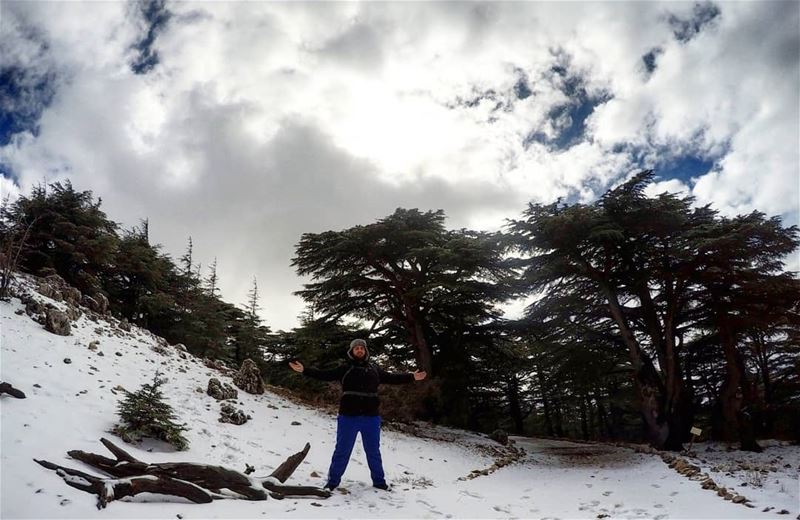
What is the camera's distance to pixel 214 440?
7.36 meters

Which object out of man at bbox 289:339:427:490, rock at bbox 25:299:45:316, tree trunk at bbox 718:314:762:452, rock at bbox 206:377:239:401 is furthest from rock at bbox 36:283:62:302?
tree trunk at bbox 718:314:762:452

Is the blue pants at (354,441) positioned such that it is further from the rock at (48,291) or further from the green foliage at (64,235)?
the green foliage at (64,235)

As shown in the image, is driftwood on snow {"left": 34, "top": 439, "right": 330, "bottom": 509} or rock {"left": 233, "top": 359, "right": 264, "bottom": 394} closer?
driftwood on snow {"left": 34, "top": 439, "right": 330, "bottom": 509}

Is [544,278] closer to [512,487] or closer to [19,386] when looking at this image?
[512,487]

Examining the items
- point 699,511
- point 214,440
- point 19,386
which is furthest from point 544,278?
point 19,386

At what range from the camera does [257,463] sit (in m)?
6.98

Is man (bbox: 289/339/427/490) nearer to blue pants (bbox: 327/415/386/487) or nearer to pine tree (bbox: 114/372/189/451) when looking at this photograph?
blue pants (bbox: 327/415/386/487)

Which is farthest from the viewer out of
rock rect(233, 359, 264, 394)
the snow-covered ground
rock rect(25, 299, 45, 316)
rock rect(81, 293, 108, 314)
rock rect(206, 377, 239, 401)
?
rock rect(81, 293, 108, 314)

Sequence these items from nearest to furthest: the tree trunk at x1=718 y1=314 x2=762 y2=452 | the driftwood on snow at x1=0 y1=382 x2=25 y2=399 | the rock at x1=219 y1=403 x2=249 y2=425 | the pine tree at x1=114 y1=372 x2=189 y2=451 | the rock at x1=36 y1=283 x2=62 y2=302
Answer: the driftwood on snow at x1=0 y1=382 x2=25 y2=399
the pine tree at x1=114 y1=372 x2=189 y2=451
the rock at x1=219 y1=403 x2=249 y2=425
the rock at x1=36 y1=283 x2=62 y2=302
the tree trunk at x1=718 y1=314 x2=762 y2=452

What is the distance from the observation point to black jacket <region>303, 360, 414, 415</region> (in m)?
6.30

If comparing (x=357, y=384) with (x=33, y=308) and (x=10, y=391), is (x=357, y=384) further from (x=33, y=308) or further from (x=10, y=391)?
(x=33, y=308)

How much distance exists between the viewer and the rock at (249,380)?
12.4 meters

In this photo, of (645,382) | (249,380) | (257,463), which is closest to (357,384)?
(257,463)

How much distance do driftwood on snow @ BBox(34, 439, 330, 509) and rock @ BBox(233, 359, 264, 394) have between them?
24.1 ft
